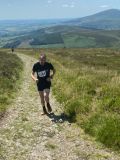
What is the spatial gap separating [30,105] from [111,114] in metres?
6.42

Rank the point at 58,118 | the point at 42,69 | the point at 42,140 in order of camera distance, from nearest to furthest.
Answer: the point at 42,140
the point at 58,118
the point at 42,69

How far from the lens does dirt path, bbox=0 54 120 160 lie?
10461 mm

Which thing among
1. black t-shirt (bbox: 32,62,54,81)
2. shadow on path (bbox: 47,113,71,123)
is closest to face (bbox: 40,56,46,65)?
black t-shirt (bbox: 32,62,54,81)

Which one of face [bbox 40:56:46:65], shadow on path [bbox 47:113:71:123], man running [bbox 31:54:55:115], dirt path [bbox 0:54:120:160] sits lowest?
shadow on path [bbox 47:113:71:123]

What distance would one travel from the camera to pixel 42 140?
39.3 ft

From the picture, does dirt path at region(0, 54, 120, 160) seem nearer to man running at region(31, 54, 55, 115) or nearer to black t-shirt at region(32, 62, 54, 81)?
man running at region(31, 54, 55, 115)

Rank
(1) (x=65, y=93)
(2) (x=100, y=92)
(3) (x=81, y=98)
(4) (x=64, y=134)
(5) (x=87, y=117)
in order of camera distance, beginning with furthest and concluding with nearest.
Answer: (1) (x=65, y=93) → (2) (x=100, y=92) → (3) (x=81, y=98) → (5) (x=87, y=117) → (4) (x=64, y=134)

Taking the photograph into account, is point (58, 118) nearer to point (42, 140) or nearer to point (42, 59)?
point (42, 59)

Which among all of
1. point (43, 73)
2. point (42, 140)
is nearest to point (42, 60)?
point (43, 73)

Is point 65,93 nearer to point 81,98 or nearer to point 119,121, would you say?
point 81,98

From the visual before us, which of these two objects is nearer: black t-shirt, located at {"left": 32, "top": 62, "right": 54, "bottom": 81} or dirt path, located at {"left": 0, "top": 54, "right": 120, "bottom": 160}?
dirt path, located at {"left": 0, "top": 54, "right": 120, "bottom": 160}

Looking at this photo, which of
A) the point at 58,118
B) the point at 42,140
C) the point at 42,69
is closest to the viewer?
the point at 42,140

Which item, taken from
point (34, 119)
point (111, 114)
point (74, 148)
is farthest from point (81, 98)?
point (74, 148)

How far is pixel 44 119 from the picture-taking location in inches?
590
